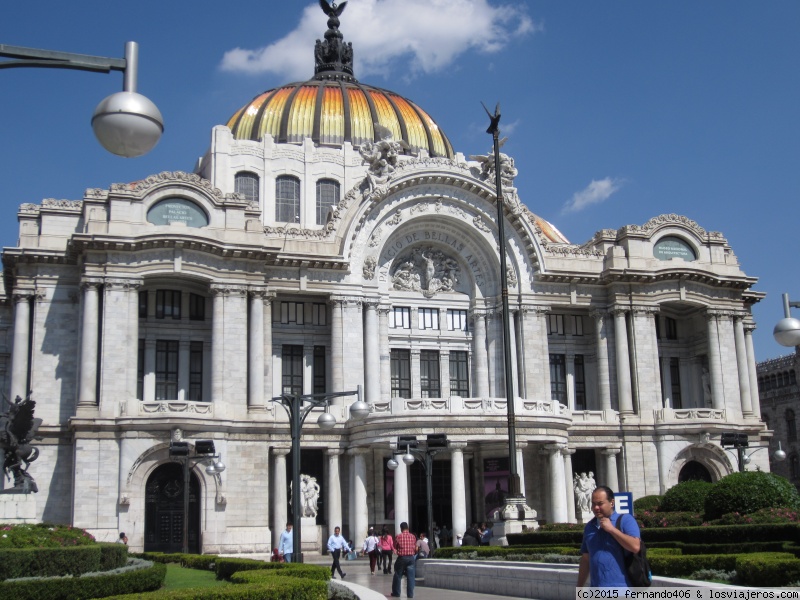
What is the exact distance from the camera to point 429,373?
187 feet

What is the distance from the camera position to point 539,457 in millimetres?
53500

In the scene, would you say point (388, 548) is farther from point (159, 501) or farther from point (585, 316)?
point (585, 316)

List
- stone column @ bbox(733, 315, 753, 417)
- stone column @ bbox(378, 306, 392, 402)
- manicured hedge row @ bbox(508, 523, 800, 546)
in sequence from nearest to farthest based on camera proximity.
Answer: manicured hedge row @ bbox(508, 523, 800, 546), stone column @ bbox(378, 306, 392, 402), stone column @ bbox(733, 315, 753, 417)

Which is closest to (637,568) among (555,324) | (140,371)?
(140,371)

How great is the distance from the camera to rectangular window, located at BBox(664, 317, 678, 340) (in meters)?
62.4

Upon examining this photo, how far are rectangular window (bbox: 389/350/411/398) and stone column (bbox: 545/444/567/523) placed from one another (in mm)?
9177

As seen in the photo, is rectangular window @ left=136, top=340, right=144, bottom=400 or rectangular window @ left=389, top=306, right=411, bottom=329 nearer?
rectangular window @ left=136, top=340, right=144, bottom=400

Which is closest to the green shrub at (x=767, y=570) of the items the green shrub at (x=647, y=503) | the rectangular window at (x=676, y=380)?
the green shrub at (x=647, y=503)

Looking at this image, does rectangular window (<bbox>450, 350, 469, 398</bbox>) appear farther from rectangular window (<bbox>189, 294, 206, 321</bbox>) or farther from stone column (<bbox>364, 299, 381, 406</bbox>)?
rectangular window (<bbox>189, 294, 206, 321</bbox>)

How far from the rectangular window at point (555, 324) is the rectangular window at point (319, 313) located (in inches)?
535

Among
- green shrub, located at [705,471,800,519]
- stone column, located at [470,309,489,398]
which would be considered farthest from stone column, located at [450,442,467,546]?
green shrub, located at [705,471,800,519]

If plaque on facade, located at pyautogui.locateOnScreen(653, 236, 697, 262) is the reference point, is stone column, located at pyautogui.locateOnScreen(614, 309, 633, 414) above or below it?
below

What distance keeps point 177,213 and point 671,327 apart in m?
31.3

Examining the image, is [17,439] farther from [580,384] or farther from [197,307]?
[580,384]
